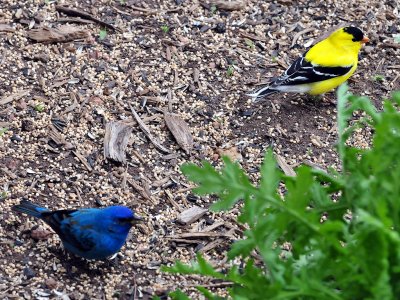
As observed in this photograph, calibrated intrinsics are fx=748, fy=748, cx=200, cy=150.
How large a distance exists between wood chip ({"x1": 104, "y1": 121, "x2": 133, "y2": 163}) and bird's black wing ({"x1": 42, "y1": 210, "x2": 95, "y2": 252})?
2.82ft

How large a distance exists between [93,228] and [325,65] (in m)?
2.78

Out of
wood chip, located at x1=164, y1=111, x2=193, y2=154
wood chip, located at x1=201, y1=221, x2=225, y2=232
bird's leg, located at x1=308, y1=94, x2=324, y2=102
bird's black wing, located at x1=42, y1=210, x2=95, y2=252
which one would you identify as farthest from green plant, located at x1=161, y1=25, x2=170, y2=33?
bird's black wing, located at x1=42, y1=210, x2=95, y2=252

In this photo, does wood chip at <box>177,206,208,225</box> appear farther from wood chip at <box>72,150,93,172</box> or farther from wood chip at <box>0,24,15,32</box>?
wood chip at <box>0,24,15,32</box>

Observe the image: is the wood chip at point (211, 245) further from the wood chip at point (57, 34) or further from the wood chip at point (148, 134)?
the wood chip at point (57, 34)

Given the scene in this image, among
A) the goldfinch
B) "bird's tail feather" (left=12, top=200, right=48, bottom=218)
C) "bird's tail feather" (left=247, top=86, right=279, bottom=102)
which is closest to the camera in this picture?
"bird's tail feather" (left=12, top=200, right=48, bottom=218)

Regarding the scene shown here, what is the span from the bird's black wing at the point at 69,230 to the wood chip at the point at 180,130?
1.24m

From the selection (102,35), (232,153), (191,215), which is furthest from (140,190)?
(102,35)

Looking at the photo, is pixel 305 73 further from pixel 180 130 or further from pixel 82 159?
pixel 82 159

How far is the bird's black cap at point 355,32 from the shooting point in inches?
250

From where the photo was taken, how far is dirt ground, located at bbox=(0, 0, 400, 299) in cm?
466

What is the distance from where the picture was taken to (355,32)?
→ 250 inches

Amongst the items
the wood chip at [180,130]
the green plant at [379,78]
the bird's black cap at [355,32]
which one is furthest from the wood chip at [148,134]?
the green plant at [379,78]

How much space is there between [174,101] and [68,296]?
205 centimetres

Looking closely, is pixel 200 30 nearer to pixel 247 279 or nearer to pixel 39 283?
pixel 39 283
